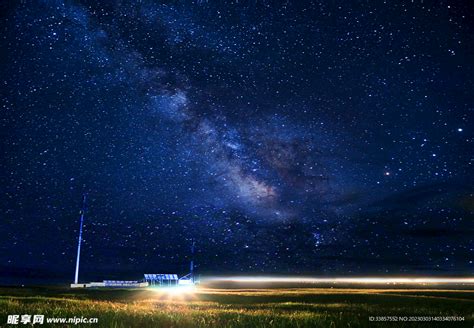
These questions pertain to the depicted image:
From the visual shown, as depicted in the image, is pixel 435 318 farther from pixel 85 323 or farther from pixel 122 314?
pixel 85 323

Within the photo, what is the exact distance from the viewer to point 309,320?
1180cm

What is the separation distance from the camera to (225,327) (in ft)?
31.0

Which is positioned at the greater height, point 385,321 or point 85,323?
point 85,323

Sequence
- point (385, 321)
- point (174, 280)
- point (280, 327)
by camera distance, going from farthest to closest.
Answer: point (174, 280), point (385, 321), point (280, 327)

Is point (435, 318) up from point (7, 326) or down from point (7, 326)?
down

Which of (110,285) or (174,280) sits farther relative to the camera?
(174,280)

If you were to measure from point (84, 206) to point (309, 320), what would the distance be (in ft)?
185

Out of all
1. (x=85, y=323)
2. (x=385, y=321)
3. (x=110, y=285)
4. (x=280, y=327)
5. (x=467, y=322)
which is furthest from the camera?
(x=110, y=285)

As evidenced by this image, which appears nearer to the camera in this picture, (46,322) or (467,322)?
(46,322)

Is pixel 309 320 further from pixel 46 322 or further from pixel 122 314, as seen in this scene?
pixel 46 322

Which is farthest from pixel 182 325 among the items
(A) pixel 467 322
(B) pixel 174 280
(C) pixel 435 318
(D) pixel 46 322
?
(B) pixel 174 280

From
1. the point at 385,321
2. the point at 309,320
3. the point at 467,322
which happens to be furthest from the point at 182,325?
the point at 467,322

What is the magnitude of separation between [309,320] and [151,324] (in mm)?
5108

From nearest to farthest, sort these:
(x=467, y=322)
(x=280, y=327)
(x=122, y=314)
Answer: (x=280, y=327) → (x=122, y=314) → (x=467, y=322)
